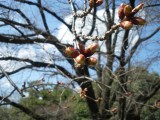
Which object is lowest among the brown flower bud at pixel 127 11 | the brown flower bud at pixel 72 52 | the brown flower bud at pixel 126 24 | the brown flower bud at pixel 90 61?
the brown flower bud at pixel 90 61

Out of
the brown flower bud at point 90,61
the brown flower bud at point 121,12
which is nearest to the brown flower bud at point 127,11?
the brown flower bud at point 121,12

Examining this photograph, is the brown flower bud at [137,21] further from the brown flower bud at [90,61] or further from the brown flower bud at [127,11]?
the brown flower bud at [90,61]

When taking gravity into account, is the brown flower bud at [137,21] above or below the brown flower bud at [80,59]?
above

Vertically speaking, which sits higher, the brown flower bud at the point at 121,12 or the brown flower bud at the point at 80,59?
the brown flower bud at the point at 121,12

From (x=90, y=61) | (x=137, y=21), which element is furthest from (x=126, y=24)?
(x=90, y=61)

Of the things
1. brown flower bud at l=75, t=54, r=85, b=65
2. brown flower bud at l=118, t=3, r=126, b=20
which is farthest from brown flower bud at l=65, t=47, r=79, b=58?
brown flower bud at l=118, t=3, r=126, b=20

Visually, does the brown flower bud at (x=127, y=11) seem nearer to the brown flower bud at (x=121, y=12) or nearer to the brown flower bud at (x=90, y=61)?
the brown flower bud at (x=121, y=12)

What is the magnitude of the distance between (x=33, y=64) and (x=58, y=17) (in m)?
1.32

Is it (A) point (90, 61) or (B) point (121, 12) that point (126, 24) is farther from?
(A) point (90, 61)

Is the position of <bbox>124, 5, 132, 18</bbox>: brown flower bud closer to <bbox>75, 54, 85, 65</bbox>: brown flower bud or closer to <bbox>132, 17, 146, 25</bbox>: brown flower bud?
Result: <bbox>132, 17, 146, 25</bbox>: brown flower bud

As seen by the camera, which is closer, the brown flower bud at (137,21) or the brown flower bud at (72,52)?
the brown flower bud at (137,21)

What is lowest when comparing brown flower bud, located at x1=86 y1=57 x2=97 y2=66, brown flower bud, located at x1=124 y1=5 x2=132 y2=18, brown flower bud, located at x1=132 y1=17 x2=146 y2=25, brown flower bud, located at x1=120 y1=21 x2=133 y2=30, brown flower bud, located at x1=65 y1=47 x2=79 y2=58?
brown flower bud, located at x1=86 y1=57 x2=97 y2=66

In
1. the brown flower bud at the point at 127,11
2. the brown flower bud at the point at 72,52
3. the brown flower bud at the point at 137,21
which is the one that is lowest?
the brown flower bud at the point at 72,52

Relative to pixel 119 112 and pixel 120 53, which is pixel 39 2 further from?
pixel 119 112
